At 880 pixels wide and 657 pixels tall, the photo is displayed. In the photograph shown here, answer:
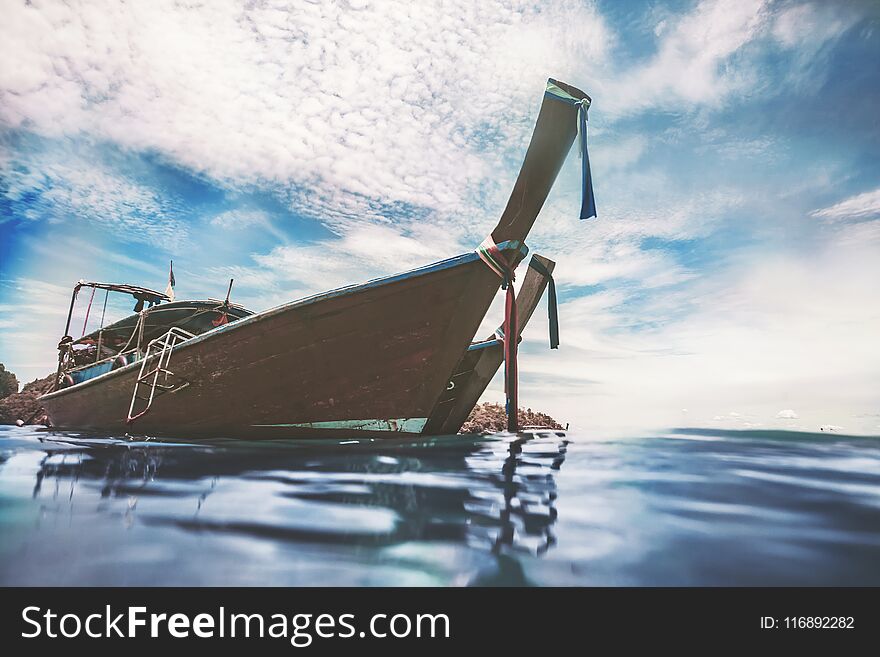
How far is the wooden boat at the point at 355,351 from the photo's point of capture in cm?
624

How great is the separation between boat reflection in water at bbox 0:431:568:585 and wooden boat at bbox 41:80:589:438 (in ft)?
10.0

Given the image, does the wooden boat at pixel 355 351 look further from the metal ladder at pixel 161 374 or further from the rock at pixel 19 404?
the rock at pixel 19 404

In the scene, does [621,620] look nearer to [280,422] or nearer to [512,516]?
[512,516]

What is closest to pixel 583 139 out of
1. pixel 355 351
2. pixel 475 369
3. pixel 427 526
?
pixel 355 351

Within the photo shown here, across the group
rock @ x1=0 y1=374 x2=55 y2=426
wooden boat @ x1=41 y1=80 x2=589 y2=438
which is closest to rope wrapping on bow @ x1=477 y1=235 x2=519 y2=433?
wooden boat @ x1=41 y1=80 x2=589 y2=438

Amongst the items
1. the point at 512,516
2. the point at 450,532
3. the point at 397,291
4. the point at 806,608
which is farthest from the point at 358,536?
the point at 397,291

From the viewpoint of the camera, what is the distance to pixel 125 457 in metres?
4.54

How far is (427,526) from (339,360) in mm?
5020

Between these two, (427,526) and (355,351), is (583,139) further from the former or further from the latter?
(427,526)

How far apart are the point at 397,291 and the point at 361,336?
0.88 metres

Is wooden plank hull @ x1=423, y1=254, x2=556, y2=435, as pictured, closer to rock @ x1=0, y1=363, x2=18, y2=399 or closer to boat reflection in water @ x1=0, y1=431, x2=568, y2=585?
boat reflection in water @ x1=0, y1=431, x2=568, y2=585

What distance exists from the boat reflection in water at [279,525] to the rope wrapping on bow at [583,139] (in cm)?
340

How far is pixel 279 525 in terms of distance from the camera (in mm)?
1959

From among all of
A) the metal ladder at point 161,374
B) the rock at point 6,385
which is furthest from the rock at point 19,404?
the metal ladder at point 161,374
